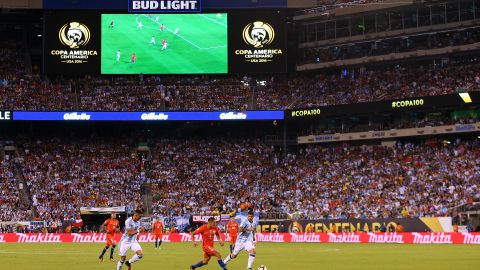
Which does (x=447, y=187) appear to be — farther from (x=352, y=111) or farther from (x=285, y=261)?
(x=285, y=261)

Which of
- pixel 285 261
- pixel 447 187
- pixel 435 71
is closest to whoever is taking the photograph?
pixel 285 261

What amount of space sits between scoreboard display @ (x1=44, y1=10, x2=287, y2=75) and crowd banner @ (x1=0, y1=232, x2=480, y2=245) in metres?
22.0

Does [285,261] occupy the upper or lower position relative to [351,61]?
lower

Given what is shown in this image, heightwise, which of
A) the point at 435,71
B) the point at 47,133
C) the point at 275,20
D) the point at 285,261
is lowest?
the point at 285,261

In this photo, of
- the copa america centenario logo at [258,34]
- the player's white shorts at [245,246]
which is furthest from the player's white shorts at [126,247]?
the copa america centenario logo at [258,34]

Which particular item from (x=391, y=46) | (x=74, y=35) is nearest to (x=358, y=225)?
(x=391, y=46)

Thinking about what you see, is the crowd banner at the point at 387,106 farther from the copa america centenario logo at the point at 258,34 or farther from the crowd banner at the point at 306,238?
the crowd banner at the point at 306,238

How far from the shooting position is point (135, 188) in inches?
3238

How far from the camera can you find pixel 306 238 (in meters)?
64.8

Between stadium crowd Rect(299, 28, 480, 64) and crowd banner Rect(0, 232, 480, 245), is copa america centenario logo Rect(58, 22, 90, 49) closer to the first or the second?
crowd banner Rect(0, 232, 480, 245)

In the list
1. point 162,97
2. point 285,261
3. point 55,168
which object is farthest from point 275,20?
point 285,261

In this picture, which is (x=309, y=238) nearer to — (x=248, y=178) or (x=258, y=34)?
(x=248, y=178)

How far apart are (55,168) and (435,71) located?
4042 centimetres

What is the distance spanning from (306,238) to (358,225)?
4.38m
